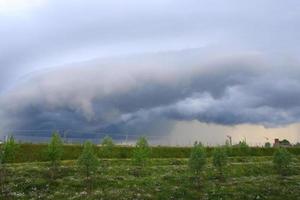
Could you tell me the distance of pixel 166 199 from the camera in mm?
64750

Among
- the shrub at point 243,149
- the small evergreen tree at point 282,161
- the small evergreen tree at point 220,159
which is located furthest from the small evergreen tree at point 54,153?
the shrub at point 243,149

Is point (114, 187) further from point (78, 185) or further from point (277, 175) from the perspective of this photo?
point (277, 175)

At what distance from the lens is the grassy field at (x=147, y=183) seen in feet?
220

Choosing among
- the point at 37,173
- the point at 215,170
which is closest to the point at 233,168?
the point at 215,170

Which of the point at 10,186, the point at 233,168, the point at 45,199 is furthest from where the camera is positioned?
the point at 233,168

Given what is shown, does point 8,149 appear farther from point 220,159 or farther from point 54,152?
point 220,159

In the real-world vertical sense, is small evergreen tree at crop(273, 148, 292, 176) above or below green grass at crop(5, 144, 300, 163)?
below

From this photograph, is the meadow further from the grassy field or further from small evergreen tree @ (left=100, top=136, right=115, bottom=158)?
small evergreen tree @ (left=100, top=136, right=115, bottom=158)

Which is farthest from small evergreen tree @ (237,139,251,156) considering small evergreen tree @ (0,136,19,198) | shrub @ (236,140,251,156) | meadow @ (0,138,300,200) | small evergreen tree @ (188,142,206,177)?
small evergreen tree @ (0,136,19,198)

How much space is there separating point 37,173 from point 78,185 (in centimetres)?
892

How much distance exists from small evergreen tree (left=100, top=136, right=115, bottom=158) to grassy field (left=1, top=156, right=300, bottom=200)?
46.2 feet

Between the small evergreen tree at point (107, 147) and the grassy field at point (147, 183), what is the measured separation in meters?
14.1

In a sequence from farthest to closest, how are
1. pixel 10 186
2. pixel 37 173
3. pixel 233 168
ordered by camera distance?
pixel 233 168 < pixel 37 173 < pixel 10 186

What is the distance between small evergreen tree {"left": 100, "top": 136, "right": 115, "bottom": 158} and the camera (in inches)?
4082
